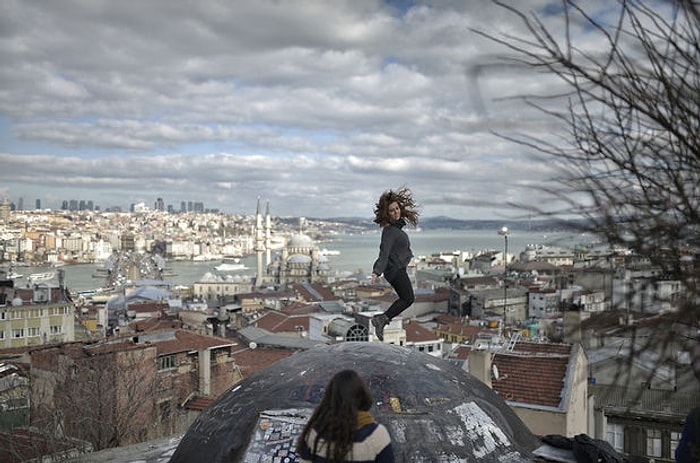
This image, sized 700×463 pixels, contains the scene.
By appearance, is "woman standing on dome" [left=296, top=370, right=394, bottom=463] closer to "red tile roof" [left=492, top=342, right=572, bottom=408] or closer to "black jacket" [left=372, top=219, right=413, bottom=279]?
"black jacket" [left=372, top=219, right=413, bottom=279]

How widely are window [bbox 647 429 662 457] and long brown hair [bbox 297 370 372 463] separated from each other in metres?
13.5

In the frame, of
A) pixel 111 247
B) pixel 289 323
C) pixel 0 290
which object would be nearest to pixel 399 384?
pixel 289 323

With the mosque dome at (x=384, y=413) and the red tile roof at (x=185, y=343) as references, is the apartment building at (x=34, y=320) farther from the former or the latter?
the mosque dome at (x=384, y=413)

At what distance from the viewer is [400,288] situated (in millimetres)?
6152

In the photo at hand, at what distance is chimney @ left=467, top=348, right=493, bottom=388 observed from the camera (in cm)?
1328

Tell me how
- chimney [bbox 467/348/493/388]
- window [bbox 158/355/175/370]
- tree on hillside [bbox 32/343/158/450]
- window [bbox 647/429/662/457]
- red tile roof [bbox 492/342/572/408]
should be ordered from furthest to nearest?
window [bbox 158/355/175/370]
tree on hillside [bbox 32/343/158/450]
window [bbox 647/429/662/457]
chimney [bbox 467/348/493/388]
red tile roof [bbox 492/342/572/408]

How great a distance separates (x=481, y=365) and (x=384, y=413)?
8711 millimetres

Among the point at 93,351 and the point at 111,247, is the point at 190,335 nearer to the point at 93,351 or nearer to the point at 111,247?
the point at 93,351

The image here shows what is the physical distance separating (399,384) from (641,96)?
11.5ft

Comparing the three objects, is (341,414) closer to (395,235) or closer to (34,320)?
(395,235)

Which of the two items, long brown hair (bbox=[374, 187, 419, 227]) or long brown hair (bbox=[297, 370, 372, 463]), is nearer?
long brown hair (bbox=[297, 370, 372, 463])

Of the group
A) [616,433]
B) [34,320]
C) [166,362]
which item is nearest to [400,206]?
[616,433]

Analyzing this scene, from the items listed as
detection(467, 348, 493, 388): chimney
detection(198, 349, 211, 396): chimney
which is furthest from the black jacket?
detection(198, 349, 211, 396): chimney

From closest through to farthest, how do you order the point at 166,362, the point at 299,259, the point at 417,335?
the point at 166,362 → the point at 417,335 → the point at 299,259
